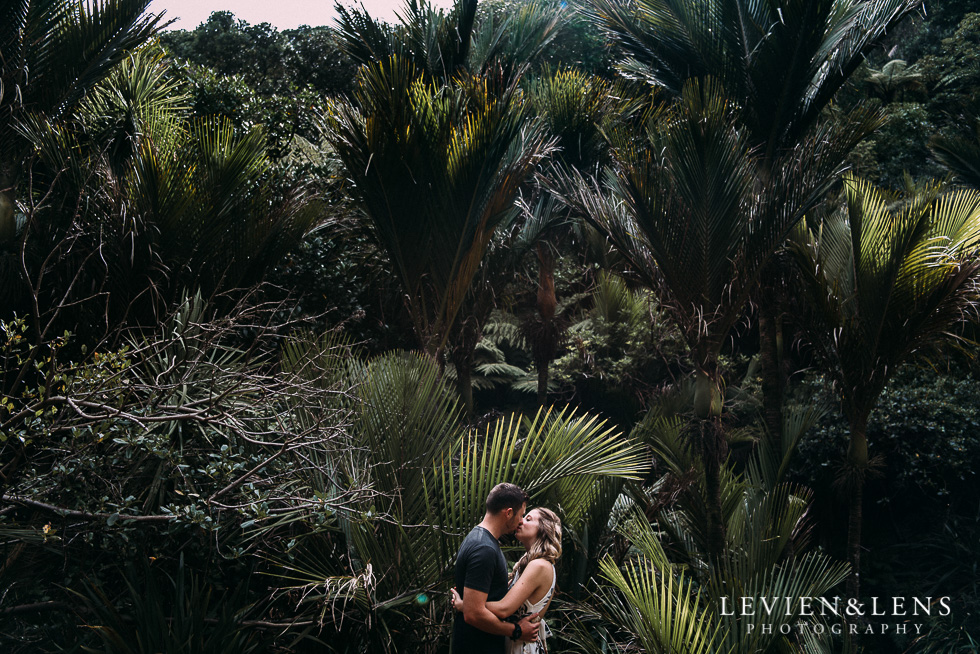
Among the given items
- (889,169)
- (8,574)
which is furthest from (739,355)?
(8,574)

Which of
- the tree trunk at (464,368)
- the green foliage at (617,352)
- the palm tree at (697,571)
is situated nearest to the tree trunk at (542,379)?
the green foliage at (617,352)

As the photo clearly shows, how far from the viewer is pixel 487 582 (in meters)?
2.71

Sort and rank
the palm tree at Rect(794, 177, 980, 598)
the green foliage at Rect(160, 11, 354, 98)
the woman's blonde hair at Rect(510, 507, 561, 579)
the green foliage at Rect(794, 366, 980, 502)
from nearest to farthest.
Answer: the woman's blonde hair at Rect(510, 507, 561, 579)
the palm tree at Rect(794, 177, 980, 598)
the green foliage at Rect(794, 366, 980, 502)
the green foliage at Rect(160, 11, 354, 98)

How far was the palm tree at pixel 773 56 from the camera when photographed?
226 inches

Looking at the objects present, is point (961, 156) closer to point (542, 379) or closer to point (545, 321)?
point (545, 321)

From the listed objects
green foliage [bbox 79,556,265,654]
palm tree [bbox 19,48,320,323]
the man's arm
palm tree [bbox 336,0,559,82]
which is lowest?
green foliage [bbox 79,556,265,654]

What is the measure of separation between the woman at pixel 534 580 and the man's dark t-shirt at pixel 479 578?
0.18 ft

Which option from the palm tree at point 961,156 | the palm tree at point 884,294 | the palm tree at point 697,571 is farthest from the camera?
the palm tree at point 961,156

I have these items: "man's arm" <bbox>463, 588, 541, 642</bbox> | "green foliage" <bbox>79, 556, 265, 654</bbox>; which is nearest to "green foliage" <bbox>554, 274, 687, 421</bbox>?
"man's arm" <bbox>463, 588, 541, 642</bbox>

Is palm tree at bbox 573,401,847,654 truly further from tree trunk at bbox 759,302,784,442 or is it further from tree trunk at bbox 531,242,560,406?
tree trunk at bbox 531,242,560,406

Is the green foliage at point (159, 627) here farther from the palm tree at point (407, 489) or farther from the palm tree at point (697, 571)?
the palm tree at point (697, 571)

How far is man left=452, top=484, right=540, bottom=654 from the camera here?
2693 millimetres

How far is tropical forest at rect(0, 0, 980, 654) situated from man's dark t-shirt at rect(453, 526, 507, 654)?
53cm

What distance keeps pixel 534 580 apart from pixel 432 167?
3.29m
